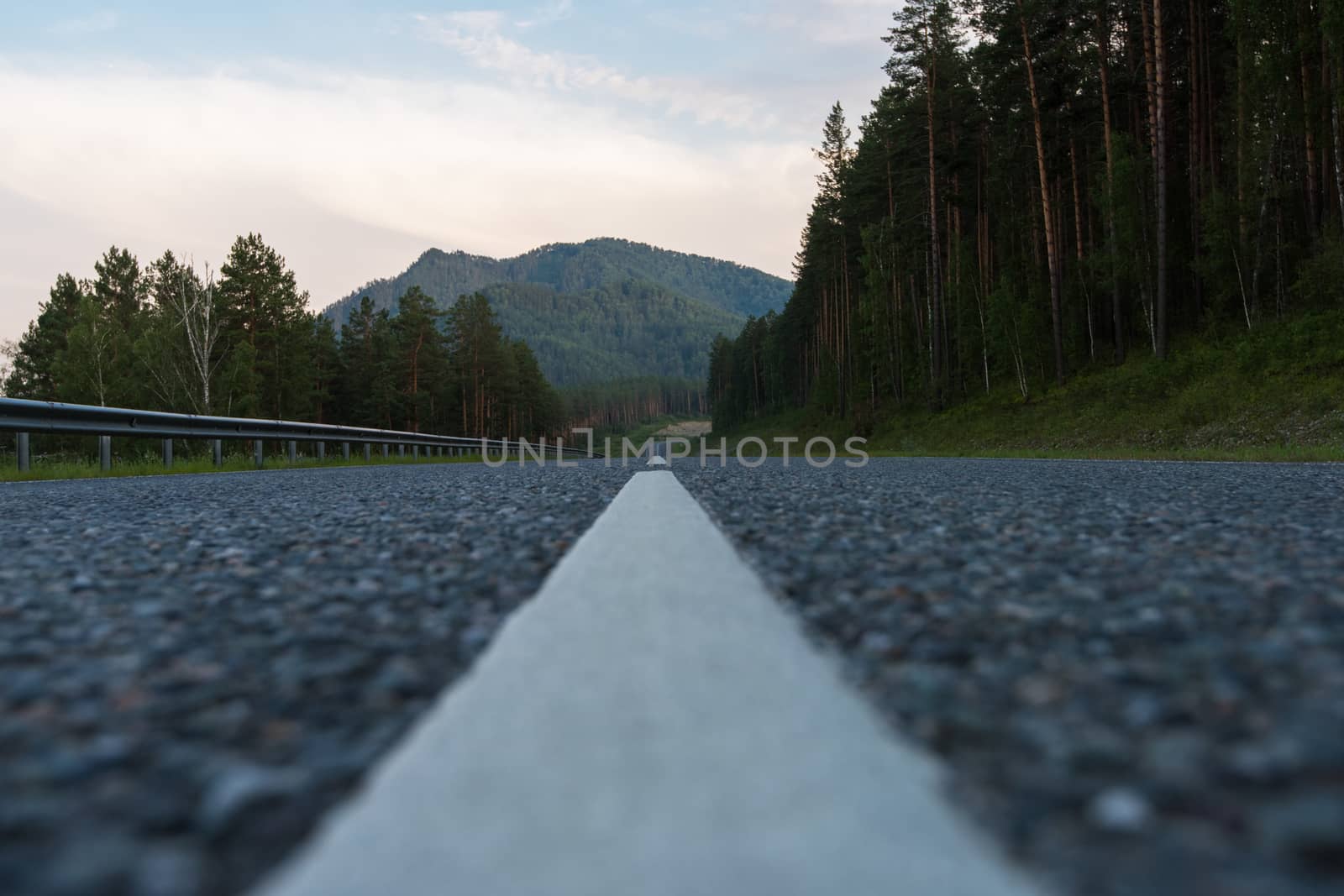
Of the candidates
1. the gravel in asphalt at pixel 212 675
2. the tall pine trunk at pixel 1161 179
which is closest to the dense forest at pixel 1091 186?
the tall pine trunk at pixel 1161 179

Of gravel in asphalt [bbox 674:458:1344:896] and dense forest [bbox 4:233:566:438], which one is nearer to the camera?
gravel in asphalt [bbox 674:458:1344:896]

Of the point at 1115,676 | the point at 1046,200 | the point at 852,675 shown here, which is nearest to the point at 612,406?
the point at 1046,200

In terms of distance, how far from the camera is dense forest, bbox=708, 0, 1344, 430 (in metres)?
24.1

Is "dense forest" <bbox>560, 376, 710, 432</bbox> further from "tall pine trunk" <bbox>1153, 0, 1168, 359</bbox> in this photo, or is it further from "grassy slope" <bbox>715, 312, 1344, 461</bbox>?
"tall pine trunk" <bbox>1153, 0, 1168, 359</bbox>

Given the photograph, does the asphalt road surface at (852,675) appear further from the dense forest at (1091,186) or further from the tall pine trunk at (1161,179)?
the dense forest at (1091,186)

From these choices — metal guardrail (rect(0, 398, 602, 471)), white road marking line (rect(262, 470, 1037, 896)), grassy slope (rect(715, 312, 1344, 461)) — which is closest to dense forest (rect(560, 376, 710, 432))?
grassy slope (rect(715, 312, 1344, 461))

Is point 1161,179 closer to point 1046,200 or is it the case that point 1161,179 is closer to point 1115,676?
point 1046,200

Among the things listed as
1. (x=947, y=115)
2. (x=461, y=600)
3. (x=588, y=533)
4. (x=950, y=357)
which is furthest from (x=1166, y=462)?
(x=950, y=357)

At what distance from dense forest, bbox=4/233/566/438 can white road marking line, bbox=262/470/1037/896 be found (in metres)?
31.2

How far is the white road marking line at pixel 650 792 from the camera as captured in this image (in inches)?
36.1

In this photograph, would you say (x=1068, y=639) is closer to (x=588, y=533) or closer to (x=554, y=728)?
(x=554, y=728)

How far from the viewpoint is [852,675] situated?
1.69 metres

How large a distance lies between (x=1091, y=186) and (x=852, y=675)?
3851 cm

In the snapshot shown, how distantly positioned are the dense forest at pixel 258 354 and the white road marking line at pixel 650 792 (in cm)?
3125
